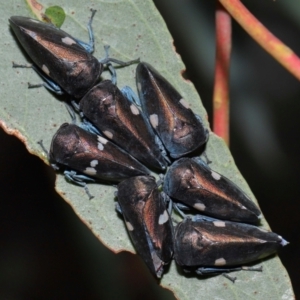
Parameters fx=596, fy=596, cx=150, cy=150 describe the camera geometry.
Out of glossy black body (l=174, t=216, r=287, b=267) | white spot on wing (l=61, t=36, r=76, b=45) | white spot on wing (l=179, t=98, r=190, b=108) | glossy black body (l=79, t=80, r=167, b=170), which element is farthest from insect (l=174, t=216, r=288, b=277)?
white spot on wing (l=61, t=36, r=76, b=45)

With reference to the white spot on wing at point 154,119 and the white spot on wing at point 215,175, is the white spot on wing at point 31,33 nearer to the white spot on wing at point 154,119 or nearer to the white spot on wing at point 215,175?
the white spot on wing at point 154,119

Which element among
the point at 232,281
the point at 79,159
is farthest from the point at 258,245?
the point at 79,159

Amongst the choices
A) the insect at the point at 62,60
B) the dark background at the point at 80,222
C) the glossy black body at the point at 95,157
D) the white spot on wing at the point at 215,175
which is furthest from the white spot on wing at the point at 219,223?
the dark background at the point at 80,222

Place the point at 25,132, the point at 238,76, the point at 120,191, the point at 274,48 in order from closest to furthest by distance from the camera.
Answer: the point at 274,48
the point at 25,132
the point at 120,191
the point at 238,76

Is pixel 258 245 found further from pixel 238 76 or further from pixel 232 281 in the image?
pixel 238 76

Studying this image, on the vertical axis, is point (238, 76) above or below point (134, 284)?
above

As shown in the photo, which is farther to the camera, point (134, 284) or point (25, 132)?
point (134, 284)

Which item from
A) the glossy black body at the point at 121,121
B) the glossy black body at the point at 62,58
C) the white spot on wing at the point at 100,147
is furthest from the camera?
the white spot on wing at the point at 100,147

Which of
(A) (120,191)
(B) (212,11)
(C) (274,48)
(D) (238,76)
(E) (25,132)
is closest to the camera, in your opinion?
(C) (274,48)
